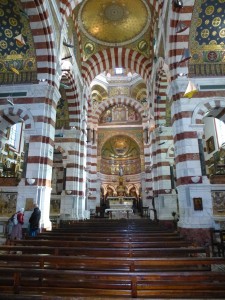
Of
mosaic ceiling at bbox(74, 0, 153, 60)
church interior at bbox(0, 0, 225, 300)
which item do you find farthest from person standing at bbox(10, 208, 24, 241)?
mosaic ceiling at bbox(74, 0, 153, 60)

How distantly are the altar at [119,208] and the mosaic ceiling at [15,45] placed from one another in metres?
11.2

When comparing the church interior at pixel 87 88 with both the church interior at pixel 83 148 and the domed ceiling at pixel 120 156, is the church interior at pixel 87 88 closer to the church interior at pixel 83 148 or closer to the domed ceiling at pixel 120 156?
the church interior at pixel 83 148

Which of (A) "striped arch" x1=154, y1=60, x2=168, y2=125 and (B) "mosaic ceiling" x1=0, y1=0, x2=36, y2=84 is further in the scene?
(A) "striped arch" x1=154, y1=60, x2=168, y2=125

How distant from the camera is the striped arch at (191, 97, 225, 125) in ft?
28.7

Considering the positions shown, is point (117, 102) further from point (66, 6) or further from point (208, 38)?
point (208, 38)

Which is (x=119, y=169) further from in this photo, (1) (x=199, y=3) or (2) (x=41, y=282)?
(2) (x=41, y=282)

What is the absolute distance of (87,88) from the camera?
672 inches

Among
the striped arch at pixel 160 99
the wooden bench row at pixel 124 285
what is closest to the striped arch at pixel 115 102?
the striped arch at pixel 160 99

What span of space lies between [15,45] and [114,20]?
758 cm

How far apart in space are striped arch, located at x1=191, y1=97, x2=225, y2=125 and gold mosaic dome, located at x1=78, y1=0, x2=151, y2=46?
27.1ft

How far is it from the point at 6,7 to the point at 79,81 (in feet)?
22.5

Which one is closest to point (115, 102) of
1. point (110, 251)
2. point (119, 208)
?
point (119, 208)

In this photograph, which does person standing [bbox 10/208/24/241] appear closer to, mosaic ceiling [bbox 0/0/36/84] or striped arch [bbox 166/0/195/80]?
mosaic ceiling [bbox 0/0/36/84]

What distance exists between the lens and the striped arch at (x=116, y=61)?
52.9 feet
